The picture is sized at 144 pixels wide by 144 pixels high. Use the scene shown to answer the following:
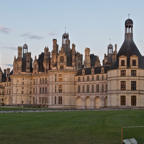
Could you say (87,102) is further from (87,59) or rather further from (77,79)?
(87,59)

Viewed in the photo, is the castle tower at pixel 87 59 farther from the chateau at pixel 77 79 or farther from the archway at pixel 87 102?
the archway at pixel 87 102

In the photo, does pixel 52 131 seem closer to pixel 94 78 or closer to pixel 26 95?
pixel 94 78

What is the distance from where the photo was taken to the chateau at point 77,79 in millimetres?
70062

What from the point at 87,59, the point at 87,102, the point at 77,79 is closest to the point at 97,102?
the point at 87,102

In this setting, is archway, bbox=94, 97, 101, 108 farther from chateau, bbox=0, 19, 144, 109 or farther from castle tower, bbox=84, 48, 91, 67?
castle tower, bbox=84, 48, 91, 67

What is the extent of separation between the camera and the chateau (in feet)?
230

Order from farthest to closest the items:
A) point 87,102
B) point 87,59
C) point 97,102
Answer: point 87,59 → point 87,102 → point 97,102

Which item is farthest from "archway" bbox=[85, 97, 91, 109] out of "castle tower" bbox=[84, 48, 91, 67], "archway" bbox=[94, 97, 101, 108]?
"castle tower" bbox=[84, 48, 91, 67]

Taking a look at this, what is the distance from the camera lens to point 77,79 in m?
87.8

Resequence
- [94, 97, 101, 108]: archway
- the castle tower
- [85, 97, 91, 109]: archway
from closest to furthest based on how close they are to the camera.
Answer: [94, 97, 101, 108]: archway, [85, 97, 91, 109]: archway, the castle tower

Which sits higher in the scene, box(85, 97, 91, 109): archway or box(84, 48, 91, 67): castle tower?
box(84, 48, 91, 67): castle tower

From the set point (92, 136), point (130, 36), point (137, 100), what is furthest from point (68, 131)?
point (130, 36)

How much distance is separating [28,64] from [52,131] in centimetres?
8630

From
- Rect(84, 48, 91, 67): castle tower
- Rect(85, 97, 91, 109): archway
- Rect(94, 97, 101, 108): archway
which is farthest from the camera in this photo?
Rect(84, 48, 91, 67): castle tower
